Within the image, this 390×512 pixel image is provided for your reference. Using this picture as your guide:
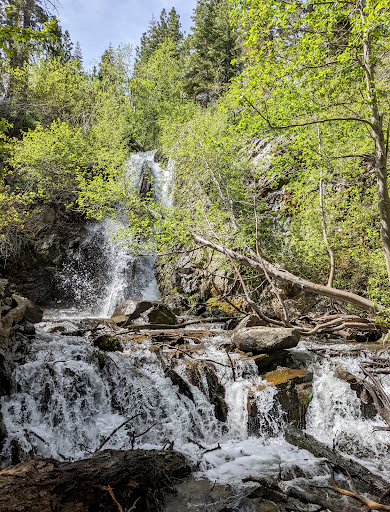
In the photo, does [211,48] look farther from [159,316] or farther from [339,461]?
[339,461]

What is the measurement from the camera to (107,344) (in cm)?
723

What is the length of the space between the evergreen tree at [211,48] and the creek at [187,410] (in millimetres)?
28491

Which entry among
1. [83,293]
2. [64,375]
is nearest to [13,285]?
[83,293]

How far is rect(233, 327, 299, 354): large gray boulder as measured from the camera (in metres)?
7.09

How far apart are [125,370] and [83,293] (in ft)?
38.4

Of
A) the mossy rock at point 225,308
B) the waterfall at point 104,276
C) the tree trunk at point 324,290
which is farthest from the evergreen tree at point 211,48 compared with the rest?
the tree trunk at point 324,290

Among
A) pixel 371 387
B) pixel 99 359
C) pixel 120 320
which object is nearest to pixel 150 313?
pixel 120 320

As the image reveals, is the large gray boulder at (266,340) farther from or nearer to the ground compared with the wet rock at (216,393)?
farther from the ground

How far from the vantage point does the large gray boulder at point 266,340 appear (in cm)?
709

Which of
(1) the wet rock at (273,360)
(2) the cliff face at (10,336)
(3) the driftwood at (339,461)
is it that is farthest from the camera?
(1) the wet rock at (273,360)

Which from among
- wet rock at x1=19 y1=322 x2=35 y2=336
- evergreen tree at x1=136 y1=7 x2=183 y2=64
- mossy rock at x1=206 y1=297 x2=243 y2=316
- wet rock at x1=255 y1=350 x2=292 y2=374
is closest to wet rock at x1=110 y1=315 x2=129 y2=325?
wet rock at x1=19 y1=322 x2=35 y2=336

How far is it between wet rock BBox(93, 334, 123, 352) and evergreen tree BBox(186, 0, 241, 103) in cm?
2806

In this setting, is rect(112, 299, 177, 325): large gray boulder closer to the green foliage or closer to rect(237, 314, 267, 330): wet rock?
rect(237, 314, 267, 330): wet rock

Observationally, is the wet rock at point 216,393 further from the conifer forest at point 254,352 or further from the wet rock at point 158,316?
the wet rock at point 158,316
